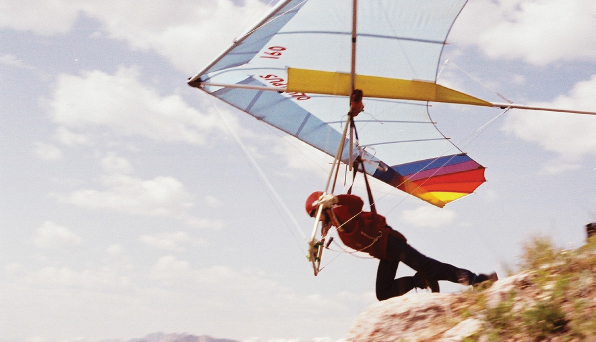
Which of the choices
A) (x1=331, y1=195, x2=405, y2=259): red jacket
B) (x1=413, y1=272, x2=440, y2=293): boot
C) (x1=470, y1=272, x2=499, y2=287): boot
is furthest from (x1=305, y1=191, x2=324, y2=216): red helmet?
(x1=470, y1=272, x2=499, y2=287): boot

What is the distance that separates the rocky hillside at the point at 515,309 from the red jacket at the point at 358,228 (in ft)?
3.89

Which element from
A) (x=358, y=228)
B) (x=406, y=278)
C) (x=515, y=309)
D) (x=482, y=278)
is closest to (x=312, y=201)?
(x=358, y=228)

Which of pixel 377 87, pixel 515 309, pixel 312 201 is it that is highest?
pixel 377 87

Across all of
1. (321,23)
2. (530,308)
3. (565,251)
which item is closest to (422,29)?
(321,23)

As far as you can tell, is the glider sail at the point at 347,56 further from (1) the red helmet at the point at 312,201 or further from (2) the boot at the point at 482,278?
(2) the boot at the point at 482,278

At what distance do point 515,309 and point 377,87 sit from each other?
14.3ft

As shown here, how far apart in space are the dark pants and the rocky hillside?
72 centimetres

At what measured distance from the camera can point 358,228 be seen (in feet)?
19.1

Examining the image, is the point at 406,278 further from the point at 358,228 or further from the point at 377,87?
the point at 377,87

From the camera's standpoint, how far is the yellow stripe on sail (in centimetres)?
754

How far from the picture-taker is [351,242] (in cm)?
588

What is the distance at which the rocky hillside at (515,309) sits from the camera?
3.38 metres

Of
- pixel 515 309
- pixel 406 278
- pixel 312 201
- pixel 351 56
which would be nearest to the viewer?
pixel 515 309

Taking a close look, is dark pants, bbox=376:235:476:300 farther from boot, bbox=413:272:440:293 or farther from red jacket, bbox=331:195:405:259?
red jacket, bbox=331:195:405:259
